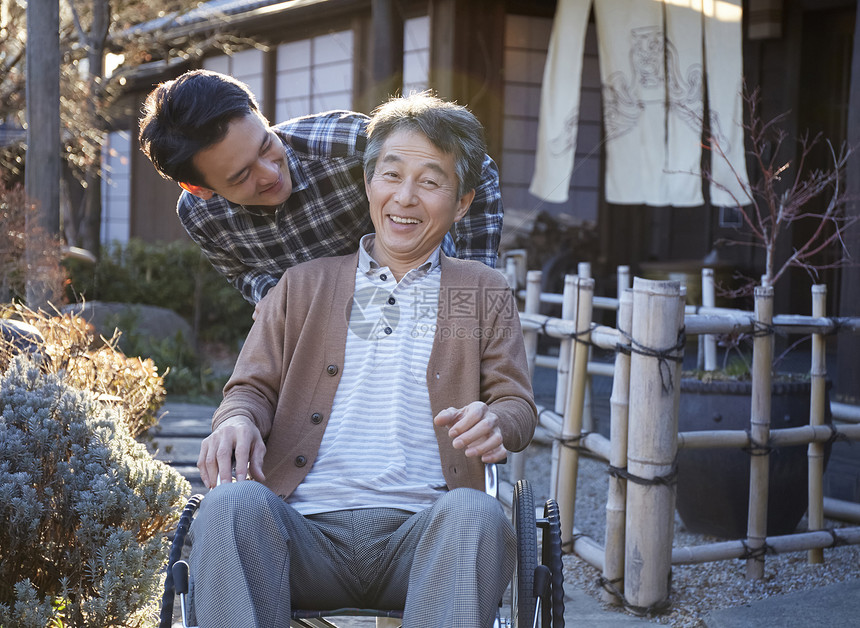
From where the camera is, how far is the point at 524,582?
5.06 ft

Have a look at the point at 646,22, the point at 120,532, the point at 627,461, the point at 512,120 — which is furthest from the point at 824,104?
the point at 120,532

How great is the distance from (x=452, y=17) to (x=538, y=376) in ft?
9.58

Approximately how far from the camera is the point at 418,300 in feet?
6.48

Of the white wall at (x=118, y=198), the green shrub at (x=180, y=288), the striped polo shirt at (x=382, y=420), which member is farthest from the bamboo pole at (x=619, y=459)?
the white wall at (x=118, y=198)

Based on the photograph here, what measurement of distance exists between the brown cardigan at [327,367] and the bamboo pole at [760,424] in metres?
1.34

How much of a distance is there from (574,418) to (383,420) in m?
1.50

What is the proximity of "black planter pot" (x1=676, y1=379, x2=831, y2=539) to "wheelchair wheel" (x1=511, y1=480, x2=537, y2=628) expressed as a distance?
6.12 feet

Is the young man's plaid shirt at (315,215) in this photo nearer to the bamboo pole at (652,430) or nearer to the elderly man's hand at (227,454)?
the bamboo pole at (652,430)

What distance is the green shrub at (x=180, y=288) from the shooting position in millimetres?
8039

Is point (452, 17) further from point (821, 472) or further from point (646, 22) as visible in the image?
point (821, 472)

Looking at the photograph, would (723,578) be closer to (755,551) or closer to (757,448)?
(755,551)

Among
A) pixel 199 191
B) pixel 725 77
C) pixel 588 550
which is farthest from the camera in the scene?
pixel 725 77

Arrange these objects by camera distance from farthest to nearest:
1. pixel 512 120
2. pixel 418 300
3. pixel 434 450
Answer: pixel 512 120 → pixel 418 300 → pixel 434 450

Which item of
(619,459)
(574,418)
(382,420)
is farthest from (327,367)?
(574,418)
